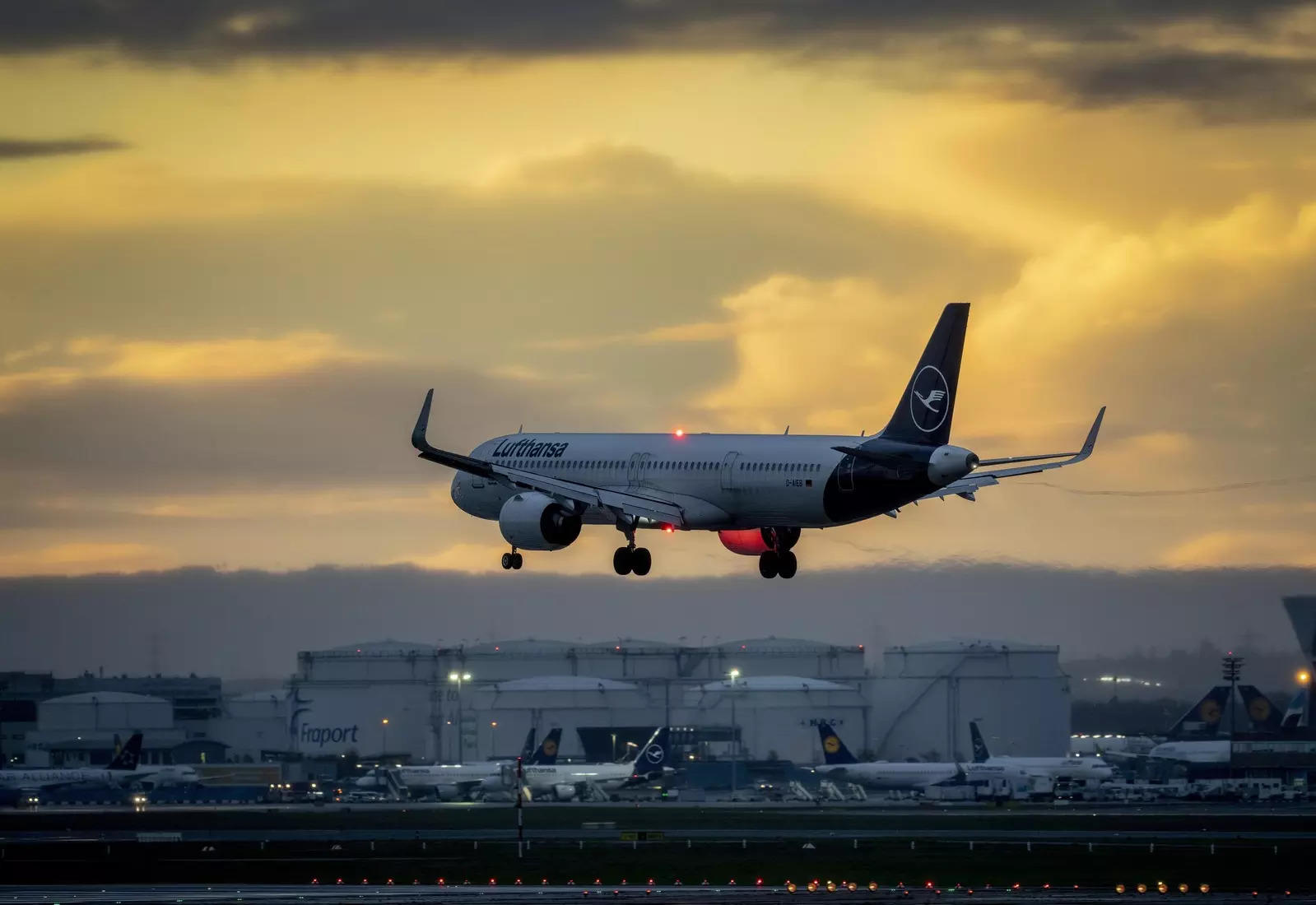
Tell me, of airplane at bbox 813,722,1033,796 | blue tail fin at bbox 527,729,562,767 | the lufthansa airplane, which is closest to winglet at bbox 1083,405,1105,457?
the lufthansa airplane

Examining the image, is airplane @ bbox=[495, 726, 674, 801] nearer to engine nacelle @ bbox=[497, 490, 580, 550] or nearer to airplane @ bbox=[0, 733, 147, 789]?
airplane @ bbox=[0, 733, 147, 789]

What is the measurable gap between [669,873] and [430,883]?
38.8 ft

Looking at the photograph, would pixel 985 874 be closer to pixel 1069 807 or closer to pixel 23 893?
pixel 23 893

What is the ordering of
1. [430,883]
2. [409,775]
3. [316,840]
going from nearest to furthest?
[430,883] < [316,840] < [409,775]

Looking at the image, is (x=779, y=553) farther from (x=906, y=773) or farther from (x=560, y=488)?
(x=906, y=773)

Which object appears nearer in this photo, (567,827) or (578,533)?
(578,533)

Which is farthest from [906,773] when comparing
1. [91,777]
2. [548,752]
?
[91,777]

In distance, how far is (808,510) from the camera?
246 feet


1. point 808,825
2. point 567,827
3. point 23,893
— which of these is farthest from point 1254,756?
point 23,893

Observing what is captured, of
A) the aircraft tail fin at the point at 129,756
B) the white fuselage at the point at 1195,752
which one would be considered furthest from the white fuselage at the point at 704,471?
the white fuselage at the point at 1195,752

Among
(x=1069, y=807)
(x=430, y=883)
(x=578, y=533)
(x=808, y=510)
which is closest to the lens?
(x=808, y=510)

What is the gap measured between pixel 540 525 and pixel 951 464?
717 inches

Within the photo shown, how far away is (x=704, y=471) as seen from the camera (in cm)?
7800

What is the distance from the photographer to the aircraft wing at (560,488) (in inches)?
3071
